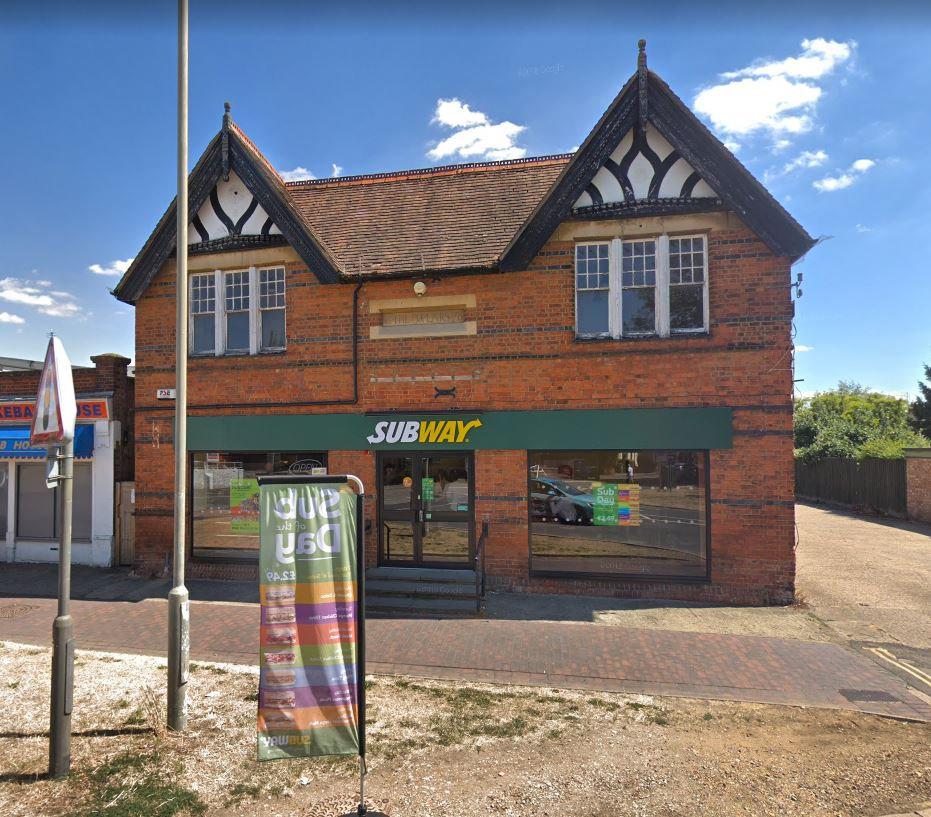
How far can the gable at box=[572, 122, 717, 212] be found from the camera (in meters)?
9.36

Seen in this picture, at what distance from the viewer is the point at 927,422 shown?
31375mm

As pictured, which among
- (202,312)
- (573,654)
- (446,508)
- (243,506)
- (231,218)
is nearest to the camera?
(573,654)

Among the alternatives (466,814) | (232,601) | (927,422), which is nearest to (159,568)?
(232,601)

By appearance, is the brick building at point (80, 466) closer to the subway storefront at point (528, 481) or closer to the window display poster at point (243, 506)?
the window display poster at point (243, 506)

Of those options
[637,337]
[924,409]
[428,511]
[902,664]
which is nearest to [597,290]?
[637,337]

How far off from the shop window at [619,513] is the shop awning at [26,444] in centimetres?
970

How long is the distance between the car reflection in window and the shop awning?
9.73m

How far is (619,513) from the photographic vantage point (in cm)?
→ 959

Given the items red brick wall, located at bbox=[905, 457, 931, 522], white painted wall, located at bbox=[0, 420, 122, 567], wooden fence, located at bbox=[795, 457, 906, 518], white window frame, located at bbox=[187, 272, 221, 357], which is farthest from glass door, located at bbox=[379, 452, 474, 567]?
wooden fence, located at bbox=[795, 457, 906, 518]

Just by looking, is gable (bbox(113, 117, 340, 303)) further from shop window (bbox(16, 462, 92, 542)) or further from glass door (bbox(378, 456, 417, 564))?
shop window (bbox(16, 462, 92, 542))

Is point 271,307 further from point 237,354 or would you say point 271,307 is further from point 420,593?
point 420,593

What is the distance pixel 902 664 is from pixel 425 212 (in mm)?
10809

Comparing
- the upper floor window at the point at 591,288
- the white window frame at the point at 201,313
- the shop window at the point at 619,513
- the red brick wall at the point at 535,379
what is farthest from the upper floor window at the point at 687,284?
the white window frame at the point at 201,313

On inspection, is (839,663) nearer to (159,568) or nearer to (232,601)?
(232,601)
